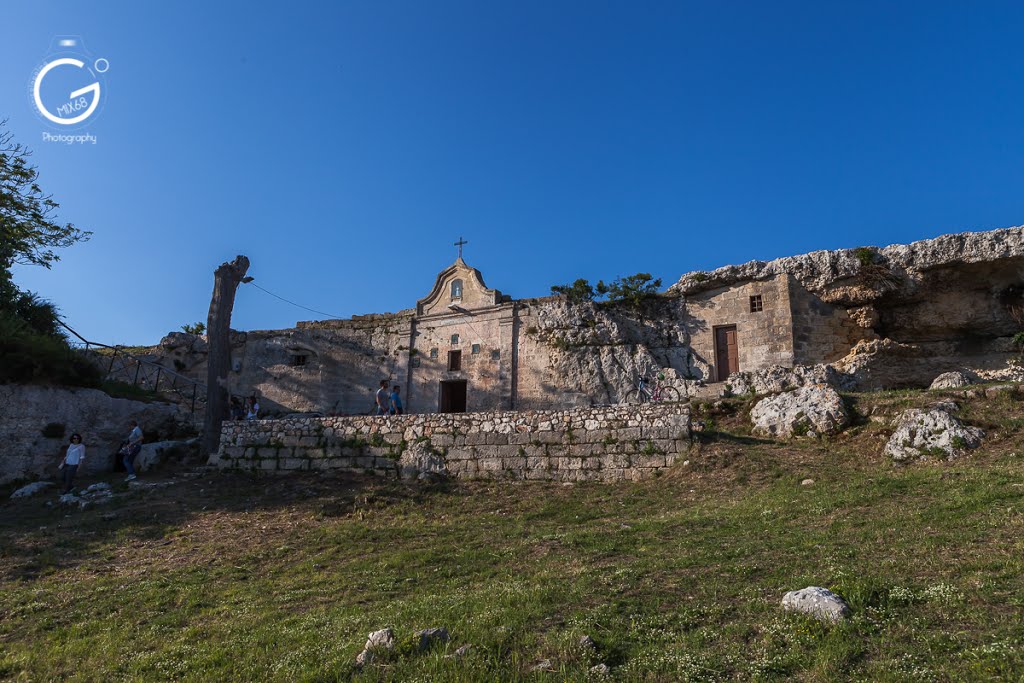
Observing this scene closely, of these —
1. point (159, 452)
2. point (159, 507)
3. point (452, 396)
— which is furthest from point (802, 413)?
point (159, 452)

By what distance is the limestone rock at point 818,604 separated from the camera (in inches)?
200

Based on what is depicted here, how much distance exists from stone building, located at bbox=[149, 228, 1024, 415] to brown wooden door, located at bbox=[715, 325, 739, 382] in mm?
33

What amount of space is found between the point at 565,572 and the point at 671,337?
15.5 m

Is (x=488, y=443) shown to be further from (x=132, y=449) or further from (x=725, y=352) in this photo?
(x=725, y=352)

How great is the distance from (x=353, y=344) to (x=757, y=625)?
22.7 metres

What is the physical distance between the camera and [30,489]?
46.8 feet

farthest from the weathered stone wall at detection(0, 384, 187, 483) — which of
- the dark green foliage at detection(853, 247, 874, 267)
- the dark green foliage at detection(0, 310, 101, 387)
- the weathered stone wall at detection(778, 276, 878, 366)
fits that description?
the dark green foliage at detection(853, 247, 874, 267)

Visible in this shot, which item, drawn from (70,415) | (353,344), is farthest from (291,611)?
(353,344)

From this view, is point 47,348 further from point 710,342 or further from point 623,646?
point 710,342

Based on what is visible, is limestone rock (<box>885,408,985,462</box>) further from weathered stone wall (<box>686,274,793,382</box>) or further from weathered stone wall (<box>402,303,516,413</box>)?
weathered stone wall (<box>402,303,516,413</box>)

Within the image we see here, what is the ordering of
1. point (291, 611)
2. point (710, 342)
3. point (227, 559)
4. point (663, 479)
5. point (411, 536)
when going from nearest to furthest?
point (291, 611), point (227, 559), point (411, 536), point (663, 479), point (710, 342)

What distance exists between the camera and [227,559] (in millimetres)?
9531

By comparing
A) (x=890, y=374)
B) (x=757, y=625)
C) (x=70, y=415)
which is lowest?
(x=757, y=625)

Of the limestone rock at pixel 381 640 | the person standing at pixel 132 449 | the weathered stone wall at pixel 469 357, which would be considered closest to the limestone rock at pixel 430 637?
the limestone rock at pixel 381 640
